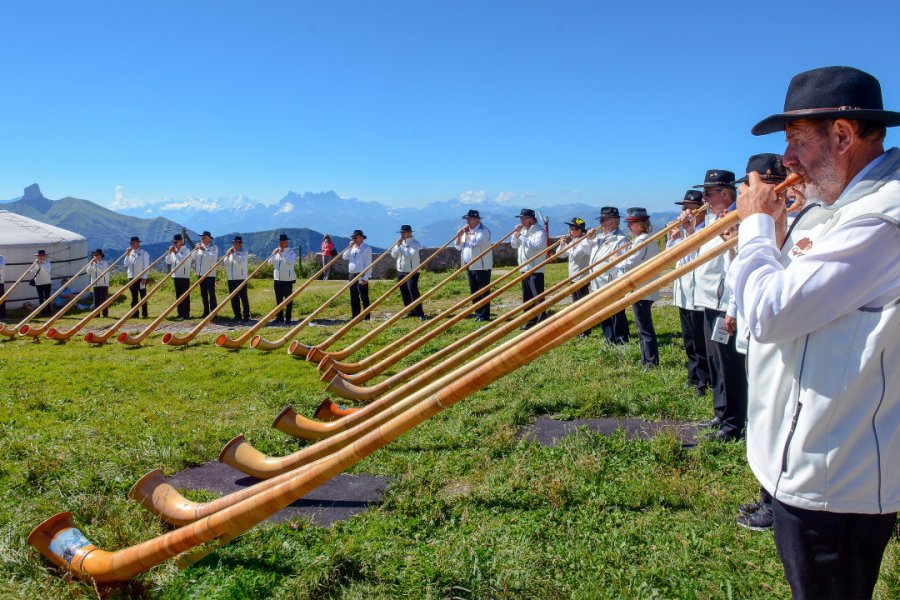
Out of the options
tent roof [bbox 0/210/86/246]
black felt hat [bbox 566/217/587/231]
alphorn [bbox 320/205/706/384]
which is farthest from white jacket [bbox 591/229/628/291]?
tent roof [bbox 0/210/86/246]

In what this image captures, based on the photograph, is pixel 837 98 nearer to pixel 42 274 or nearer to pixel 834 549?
pixel 834 549

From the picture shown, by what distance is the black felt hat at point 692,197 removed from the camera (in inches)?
313

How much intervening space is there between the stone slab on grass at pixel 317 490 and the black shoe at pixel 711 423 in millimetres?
2969

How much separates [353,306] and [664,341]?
24.3 feet

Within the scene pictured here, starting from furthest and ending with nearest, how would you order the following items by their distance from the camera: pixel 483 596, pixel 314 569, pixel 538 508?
pixel 538 508
pixel 314 569
pixel 483 596

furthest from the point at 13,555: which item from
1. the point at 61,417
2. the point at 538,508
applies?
the point at 61,417

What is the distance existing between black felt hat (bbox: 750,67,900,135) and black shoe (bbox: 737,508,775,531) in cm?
263

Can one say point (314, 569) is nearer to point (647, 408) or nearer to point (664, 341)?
point (647, 408)

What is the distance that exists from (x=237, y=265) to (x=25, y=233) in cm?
917

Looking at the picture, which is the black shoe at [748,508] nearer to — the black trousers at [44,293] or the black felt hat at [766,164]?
the black felt hat at [766,164]

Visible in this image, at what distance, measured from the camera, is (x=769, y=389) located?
217 centimetres

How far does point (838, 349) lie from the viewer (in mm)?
1965

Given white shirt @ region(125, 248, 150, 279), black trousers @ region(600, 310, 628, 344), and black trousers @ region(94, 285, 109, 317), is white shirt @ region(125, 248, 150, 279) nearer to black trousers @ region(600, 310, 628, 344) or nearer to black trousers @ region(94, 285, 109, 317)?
black trousers @ region(94, 285, 109, 317)

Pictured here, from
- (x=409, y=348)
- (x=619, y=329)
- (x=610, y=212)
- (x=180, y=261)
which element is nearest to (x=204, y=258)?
(x=180, y=261)
